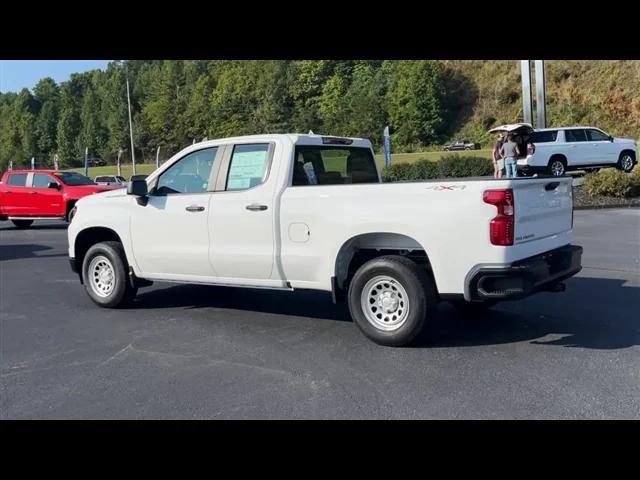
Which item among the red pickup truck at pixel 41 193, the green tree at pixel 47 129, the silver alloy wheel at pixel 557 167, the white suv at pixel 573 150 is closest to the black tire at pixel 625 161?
the white suv at pixel 573 150

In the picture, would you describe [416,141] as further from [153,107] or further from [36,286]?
[36,286]

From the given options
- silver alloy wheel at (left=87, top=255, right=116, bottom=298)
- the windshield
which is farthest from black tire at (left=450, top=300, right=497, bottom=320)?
the windshield

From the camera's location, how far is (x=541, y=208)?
555 centimetres

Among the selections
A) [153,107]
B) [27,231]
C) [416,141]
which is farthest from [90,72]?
[27,231]

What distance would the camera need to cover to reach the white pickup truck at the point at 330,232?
17.0 feet

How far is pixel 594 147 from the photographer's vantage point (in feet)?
76.0

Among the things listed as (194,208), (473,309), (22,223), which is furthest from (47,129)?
(473,309)

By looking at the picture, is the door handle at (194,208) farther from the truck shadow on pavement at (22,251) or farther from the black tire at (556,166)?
the black tire at (556,166)

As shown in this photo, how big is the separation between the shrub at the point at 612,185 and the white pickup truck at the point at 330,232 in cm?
1381

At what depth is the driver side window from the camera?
6809 millimetres

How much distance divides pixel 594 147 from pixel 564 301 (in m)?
18.0
